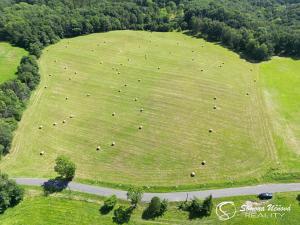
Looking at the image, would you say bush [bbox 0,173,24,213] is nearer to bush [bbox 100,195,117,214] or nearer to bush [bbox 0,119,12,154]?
bush [bbox 0,119,12,154]

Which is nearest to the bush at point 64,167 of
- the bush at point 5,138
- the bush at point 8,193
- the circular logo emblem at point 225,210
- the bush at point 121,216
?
the bush at point 8,193

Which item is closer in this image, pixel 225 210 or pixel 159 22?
pixel 225 210

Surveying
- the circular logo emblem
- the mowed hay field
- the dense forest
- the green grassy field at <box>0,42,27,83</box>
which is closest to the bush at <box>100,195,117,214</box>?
the mowed hay field

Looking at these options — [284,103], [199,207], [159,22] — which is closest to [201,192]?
[199,207]

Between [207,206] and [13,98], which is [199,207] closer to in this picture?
[207,206]

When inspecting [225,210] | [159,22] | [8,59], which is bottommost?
[8,59]

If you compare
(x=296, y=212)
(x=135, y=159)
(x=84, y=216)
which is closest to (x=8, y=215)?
(x=84, y=216)

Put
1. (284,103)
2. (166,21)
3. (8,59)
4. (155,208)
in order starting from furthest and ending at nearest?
(166,21)
(8,59)
(284,103)
(155,208)

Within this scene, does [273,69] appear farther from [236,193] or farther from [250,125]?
[236,193]
